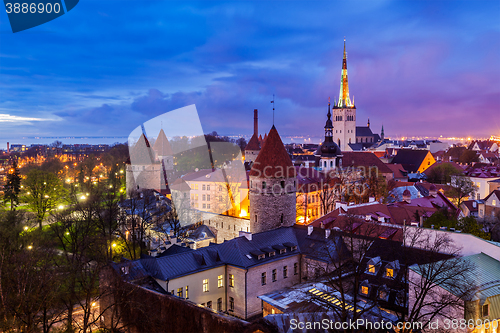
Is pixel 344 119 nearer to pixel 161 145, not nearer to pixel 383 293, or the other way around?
pixel 161 145

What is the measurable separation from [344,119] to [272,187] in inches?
3209

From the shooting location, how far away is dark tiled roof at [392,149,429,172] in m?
77.0

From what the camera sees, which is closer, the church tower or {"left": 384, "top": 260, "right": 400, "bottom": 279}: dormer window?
{"left": 384, "top": 260, "right": 400, "bottom": 279}: dormer window

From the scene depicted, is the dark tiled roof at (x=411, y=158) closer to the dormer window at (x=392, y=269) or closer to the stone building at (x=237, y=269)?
the stone building at (x=237, y=269)

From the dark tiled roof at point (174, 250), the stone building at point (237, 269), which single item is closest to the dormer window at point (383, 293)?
the stone building at point (237, 269)

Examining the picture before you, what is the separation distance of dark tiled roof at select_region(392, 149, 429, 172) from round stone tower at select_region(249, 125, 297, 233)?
58358 millimetres

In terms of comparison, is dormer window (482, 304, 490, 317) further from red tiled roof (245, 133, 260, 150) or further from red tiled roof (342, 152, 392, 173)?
red tiled roof (342, 152, 392, 173)

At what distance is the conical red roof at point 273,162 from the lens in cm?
2545

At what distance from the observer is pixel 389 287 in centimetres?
1647

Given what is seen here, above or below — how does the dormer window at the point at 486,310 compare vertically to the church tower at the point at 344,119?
below

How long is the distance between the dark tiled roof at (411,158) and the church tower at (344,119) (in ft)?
66.7

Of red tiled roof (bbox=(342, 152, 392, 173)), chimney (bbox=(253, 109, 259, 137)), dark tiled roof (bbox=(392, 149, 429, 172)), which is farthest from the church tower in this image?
chimney (bbox=(253, 109, 259, 137))

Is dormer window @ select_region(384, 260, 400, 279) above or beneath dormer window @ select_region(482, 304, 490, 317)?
above

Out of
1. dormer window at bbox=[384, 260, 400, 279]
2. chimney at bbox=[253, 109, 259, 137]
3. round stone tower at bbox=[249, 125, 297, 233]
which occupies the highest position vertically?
chimney at bbox=[253, 109, 259, 137]
